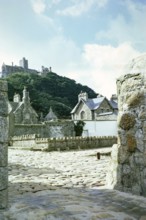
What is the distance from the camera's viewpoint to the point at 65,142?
688 inches

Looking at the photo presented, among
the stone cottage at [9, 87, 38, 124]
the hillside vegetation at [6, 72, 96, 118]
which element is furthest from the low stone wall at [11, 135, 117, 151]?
the hillside vegetation at [6, 72, 96, 118]

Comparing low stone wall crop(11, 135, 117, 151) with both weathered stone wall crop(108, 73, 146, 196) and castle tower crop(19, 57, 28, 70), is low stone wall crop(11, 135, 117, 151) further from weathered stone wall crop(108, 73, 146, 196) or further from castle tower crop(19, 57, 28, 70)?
castle tower crop(19, 57, 28, 70)

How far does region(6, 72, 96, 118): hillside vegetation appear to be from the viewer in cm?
7044

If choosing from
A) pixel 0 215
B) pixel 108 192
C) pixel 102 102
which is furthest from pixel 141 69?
pixel 102 102

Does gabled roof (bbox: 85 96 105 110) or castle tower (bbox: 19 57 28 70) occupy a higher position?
castle tower (bbox: 19 57 28 70)

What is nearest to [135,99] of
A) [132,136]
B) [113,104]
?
[132,136]

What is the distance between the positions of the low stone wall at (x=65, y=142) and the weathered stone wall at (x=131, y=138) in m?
12.1

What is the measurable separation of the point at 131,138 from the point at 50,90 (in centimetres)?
8029

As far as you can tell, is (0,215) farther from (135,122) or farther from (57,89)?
(57,89)

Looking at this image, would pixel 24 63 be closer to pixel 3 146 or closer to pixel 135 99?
pixel 135 99

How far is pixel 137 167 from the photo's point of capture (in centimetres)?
432

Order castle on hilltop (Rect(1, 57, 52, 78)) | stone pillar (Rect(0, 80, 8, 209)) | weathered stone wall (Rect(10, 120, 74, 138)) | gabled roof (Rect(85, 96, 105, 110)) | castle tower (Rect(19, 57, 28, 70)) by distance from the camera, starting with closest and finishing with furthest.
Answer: stone pillar (Rect(0, 80, 8, 209))
weathered stone wall (Rect(10, 120, 74, 138))
gabled roof (Rect(85, 96, 105, 110))
castle on hilltop (Rect(1, 57, 52, 78))
castle tower (Rect(19, 57, 28, 70))

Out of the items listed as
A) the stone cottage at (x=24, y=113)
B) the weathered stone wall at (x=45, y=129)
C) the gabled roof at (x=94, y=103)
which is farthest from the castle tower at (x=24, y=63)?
the weathered stone wall at (x=45, y=129)

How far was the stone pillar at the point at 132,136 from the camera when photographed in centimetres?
430
